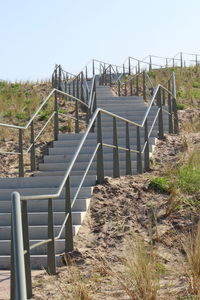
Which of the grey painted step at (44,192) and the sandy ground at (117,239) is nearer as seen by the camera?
the sandy ground at (117,239)

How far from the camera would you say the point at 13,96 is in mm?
21328

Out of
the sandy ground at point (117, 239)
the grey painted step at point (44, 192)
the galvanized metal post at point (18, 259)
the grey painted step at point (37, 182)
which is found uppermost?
the galvanized metal post at point (18, 259)

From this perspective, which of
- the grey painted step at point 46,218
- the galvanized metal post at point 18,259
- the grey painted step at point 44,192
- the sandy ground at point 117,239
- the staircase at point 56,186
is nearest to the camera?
the galvanized metal post at point 18,259

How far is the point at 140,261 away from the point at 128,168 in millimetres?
5376

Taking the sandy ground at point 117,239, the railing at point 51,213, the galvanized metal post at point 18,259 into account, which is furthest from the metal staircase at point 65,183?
the galvanized metal post at point 18,259

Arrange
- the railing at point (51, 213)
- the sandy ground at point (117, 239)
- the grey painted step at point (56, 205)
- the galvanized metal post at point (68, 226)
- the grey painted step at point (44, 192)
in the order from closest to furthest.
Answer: the railing at point (51, 213), the sandy ground at point (117, 239), the galvanized metal post at point (68, 226), the grey painted step at point (56, 205), the grey painted step at point (44, 192)

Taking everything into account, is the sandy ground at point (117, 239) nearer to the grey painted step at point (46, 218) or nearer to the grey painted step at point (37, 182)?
the grey painted step at point (46, 218)

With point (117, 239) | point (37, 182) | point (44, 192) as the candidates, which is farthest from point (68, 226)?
point (37, 182)

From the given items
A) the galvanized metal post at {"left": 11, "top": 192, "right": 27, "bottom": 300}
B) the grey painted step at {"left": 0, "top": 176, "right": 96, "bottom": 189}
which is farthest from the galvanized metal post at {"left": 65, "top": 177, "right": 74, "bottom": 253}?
the galvanized metal post at {"left": 11, "top": 192, "right": 27, "bottom": 300}

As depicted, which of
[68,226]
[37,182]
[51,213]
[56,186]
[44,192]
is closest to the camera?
[51,213]

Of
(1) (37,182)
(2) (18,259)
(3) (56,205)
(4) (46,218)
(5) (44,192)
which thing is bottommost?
(4) (46,218)

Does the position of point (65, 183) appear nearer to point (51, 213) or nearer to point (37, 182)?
point (51, 213)

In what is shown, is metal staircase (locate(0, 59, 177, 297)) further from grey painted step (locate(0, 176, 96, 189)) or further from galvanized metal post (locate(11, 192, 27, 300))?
galvanized metal post (locate(11, 192, 27, 300))

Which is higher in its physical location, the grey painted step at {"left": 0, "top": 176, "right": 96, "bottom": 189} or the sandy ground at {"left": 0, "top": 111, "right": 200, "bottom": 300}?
the grey painted step at {"left": 0, "top": 176, "right": 96, "bottom": 189}
